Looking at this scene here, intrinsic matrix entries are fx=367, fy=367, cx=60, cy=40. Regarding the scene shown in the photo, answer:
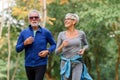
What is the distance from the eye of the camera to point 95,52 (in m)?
19.0

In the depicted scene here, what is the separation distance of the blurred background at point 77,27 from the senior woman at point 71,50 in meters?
5.37

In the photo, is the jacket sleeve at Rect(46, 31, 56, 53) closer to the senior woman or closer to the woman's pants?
the senior woman

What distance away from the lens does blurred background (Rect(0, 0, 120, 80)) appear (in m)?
11.7

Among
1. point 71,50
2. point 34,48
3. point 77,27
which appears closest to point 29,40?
point 34,48

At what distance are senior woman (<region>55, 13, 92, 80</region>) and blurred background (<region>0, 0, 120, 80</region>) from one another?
5367 mm

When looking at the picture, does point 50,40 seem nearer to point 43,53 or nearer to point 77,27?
point 43,53

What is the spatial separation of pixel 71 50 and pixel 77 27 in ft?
34.9

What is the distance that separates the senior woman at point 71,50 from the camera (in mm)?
5191

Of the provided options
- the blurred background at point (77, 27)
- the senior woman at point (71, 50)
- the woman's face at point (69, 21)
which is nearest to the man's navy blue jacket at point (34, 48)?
the senior woman at point (71, 50)

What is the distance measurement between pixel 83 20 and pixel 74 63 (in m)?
9.63

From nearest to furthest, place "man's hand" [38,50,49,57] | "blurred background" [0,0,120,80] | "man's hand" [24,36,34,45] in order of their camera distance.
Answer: "man's hand" [24,36,34,45], "man's hand" [38,50,49,57], "blurred background" [0,0,120,80]

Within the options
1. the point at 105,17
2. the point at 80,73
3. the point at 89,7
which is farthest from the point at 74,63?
the point at 89,7

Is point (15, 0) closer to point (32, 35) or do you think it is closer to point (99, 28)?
point (99, 28)

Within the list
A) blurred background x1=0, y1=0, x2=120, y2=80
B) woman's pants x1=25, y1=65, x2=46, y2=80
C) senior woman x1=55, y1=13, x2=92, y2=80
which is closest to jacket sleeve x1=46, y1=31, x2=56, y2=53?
senior woman x1=55, y1=13, x2=92, y2=80
